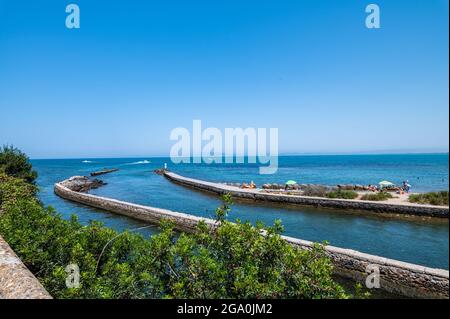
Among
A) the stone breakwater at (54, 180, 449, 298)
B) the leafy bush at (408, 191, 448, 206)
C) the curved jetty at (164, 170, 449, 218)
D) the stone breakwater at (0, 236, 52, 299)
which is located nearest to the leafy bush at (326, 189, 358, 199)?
the curved jetty at (164, 170, 449, 218)

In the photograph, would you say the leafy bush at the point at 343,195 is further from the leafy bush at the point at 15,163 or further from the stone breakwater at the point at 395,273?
the leafy bush at the point at 15,163

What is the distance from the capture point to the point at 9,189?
14.5 m

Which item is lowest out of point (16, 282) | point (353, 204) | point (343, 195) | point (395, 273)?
point (395, 273)

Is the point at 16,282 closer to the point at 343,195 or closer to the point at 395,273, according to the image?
the point at 395,273

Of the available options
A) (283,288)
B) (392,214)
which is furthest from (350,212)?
(283,288)

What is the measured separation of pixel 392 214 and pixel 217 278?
20.0m

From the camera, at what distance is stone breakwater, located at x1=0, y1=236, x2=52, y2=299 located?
16.0 ft

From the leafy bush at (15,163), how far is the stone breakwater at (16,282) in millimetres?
20218

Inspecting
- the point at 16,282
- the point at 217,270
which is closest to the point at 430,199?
the point at 217,270

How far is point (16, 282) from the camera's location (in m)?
5.34

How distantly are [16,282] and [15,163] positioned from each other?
22556 millimetres
